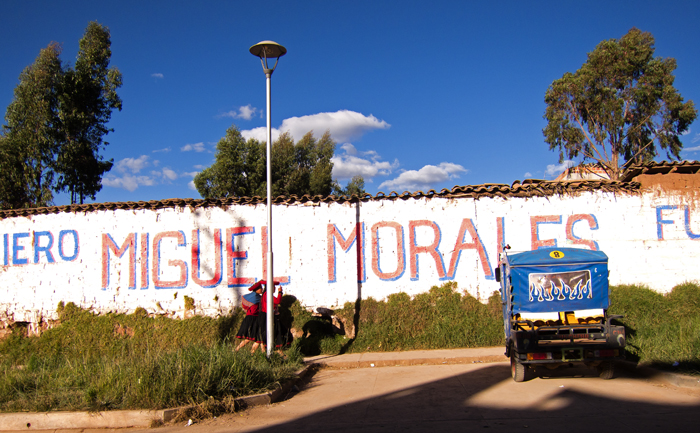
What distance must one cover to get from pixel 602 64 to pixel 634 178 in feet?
55.2

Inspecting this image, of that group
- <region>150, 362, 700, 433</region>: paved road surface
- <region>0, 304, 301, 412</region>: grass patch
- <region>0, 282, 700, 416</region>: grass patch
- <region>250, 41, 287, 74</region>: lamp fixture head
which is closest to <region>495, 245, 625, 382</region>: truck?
<region>150, 362, 700, 433</region>: paved road surface

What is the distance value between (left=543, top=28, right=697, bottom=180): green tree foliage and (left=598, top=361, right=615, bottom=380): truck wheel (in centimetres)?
1879

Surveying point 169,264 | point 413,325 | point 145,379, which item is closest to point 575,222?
point 413,325

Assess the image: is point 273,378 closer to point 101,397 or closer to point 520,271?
point 101,397

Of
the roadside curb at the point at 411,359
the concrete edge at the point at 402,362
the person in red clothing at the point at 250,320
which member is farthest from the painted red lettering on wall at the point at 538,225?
the person in red clothing at the point at 250,320

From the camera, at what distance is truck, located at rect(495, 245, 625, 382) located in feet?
20.4

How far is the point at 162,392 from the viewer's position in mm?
5586

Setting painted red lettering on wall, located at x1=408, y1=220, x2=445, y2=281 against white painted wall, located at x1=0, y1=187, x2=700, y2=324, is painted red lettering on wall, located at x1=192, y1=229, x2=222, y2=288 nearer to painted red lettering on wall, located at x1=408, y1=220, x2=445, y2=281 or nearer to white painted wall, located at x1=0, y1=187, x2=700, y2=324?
white painted wall, located at x1=0, y1=187, x2=700, y2=324

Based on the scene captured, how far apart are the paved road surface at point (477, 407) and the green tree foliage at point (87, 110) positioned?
15.4 metres

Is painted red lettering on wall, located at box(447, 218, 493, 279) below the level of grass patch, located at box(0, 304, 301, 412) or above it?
above

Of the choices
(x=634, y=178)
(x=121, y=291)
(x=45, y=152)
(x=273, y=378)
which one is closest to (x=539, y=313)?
(x=273, y=378)

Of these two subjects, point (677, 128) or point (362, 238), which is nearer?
point (362, 238)

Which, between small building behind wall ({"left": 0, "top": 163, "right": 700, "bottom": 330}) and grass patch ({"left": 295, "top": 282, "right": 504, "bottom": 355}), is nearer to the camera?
grass patch ({"left": 295, "top": 282, "right": 504, "bottom": 355})

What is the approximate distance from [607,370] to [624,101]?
22024 mm
